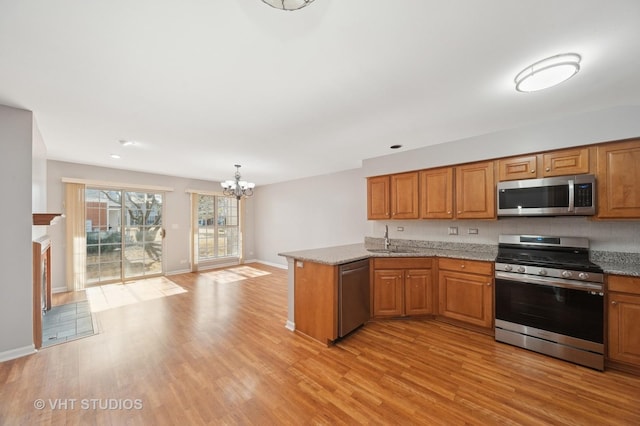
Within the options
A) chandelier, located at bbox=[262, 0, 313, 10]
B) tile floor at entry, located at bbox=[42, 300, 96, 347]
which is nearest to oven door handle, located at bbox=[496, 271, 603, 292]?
chandelier, located at bbox=[262, 0, 313, 10]

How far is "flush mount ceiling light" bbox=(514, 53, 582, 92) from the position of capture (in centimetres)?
166

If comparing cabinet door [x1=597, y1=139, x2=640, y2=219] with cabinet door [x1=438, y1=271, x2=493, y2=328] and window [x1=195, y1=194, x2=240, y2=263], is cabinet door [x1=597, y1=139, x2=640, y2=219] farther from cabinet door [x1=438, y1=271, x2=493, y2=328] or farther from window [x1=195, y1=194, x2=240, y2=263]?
window [x1=195, y1=194, x2=240, y2=263]

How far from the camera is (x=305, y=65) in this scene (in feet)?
5.68

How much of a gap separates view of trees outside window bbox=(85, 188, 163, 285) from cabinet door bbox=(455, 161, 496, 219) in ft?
21.3

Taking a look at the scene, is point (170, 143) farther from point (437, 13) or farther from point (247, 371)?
point (437, 13)

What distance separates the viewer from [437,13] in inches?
51.1

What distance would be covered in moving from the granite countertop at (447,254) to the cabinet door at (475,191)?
0.52 metres

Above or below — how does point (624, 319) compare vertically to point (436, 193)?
below

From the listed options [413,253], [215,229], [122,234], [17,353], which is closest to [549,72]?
[413,253]

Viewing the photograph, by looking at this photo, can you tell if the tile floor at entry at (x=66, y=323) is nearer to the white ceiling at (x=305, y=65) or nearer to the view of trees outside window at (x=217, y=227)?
the white ceiling at (x=305, y=65)

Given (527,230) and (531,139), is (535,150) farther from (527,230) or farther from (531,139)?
(527,230)

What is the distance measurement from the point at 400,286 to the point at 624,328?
1996 mm

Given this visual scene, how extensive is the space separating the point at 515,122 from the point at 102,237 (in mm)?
7581

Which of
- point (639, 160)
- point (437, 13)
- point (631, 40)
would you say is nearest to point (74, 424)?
point (437, 13)
